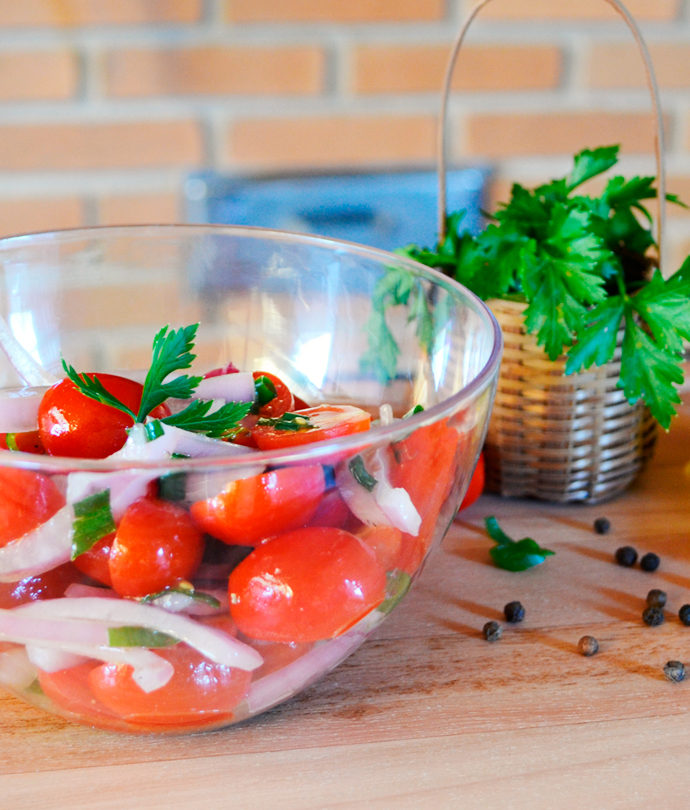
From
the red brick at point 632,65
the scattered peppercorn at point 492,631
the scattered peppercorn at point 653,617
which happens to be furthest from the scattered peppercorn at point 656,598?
the red brick at point 632,65

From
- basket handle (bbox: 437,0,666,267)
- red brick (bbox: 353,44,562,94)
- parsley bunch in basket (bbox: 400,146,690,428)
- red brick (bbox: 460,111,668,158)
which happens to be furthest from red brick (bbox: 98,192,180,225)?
parsley bunch in basket (bbox: 400,146,690,428)

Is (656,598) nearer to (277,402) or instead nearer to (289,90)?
(277,402)

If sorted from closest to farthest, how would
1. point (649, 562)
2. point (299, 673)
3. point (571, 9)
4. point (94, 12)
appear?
1. point (299, 673)
2. point (649, 562)
3. point (94, 12)
4. point (571, 9)

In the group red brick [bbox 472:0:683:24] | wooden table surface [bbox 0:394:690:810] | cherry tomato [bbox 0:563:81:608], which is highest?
red brick [bbox 472:0:683:24]

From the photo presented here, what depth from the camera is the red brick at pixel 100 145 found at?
5.90ft

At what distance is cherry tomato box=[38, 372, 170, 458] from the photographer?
24.7 inches

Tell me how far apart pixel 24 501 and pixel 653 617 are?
47 cm

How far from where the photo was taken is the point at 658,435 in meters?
0.99

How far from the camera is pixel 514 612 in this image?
71 cm

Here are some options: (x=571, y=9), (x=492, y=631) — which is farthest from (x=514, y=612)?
(x=571, y=9)

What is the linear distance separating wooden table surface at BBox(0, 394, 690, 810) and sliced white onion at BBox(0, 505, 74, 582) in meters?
0.15

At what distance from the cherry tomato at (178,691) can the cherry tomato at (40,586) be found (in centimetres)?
5

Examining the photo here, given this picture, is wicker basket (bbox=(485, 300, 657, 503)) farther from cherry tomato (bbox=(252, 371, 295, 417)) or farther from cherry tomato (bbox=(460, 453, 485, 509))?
cherry tomato (bbox=(252, 371, 295, 417))

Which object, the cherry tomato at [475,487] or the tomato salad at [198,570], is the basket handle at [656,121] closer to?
the cherry tomato at [475,487]
